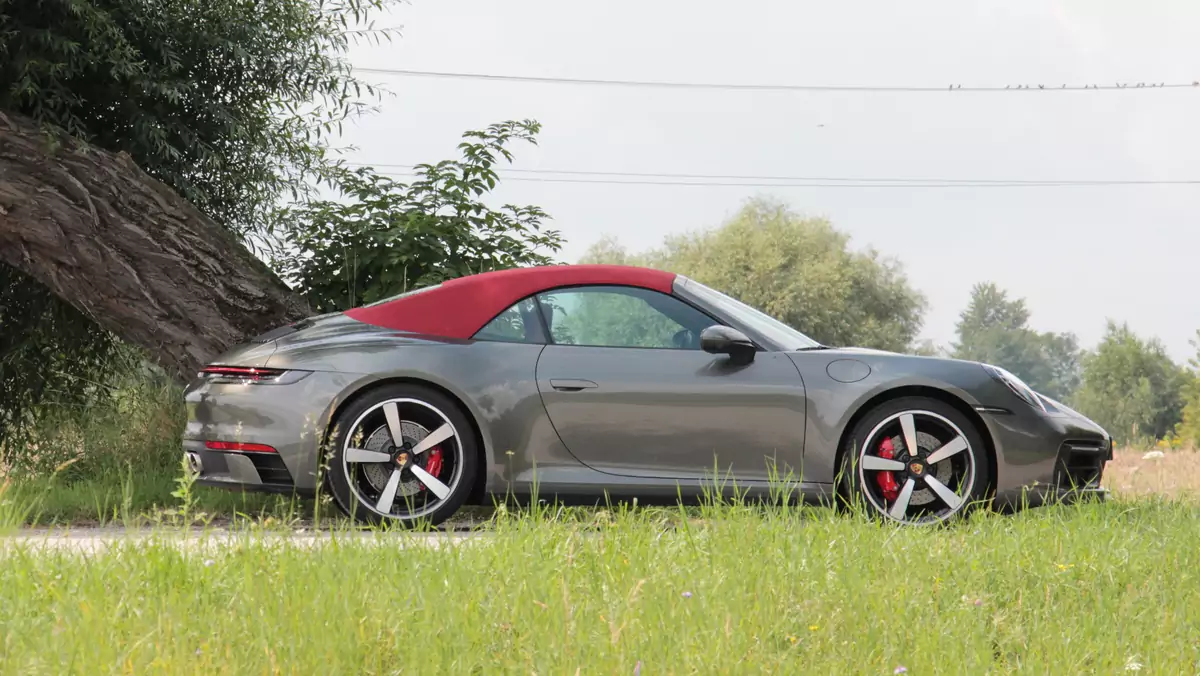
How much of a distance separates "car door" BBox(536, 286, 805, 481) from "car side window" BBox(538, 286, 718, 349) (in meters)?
0.10

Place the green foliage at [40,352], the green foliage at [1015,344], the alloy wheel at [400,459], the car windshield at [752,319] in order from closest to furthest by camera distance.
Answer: the alloy wheel at [400,459] < the car windshield at [752,319] < the green foliage at [40,352] < the green foliage at [1015,344]

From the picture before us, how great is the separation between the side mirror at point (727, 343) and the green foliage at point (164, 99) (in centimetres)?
621

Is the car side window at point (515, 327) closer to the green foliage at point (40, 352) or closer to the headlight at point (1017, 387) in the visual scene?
the headlight at point (1017, 387)

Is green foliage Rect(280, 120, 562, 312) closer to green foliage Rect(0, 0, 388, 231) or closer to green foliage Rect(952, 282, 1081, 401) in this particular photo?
green foliage Rect(0, 0, 388, 231)

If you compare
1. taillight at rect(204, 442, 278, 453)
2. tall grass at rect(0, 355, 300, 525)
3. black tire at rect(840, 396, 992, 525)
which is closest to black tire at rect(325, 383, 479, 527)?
taillight at rect(204, 442, 278, 453)

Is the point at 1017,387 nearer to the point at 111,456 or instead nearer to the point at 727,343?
the point at 727,343

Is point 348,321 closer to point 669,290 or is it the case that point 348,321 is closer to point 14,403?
point 669,290

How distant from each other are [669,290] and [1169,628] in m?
2.96

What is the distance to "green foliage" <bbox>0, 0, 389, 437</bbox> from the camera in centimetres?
946

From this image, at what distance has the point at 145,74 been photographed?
976 cm

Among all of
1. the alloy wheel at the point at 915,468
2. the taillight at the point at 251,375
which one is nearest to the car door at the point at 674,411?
the alloy wheel at the point at 915,468

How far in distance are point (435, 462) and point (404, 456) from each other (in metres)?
0.16

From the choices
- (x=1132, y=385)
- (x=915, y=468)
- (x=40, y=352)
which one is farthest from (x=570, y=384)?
(x=1132, y=385)

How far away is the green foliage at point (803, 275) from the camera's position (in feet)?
176
